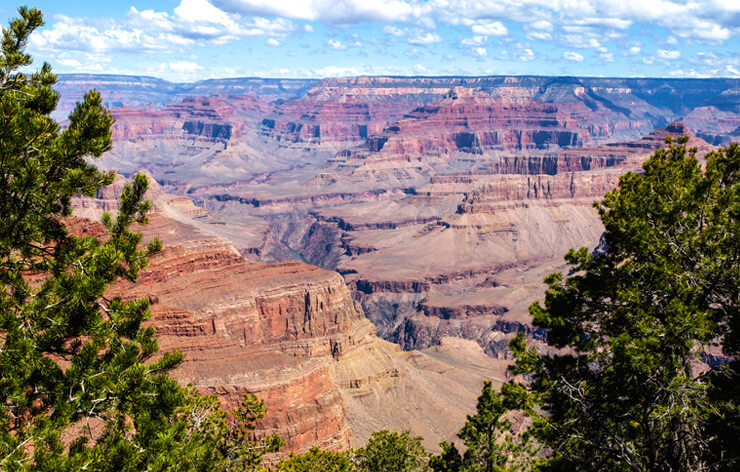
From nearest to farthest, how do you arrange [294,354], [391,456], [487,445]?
→ 1. [487,445]
2. [391,456]
3. [294,354]

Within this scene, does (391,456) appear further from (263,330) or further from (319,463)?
(263,330)

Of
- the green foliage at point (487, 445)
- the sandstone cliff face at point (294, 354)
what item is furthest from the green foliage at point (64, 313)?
the sandstone cliff face at point (294, 354)

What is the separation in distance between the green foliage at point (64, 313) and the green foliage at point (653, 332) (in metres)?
12.7

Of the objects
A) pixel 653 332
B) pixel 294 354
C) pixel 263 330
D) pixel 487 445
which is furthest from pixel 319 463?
pixel 263 330

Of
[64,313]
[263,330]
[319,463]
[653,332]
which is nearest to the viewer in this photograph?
[64,313]

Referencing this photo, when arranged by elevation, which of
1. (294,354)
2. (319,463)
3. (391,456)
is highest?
(319,463)

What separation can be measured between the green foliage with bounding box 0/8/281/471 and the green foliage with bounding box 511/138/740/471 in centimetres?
1275

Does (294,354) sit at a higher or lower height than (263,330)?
lower

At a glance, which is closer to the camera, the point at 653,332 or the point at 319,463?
the point at 653,332

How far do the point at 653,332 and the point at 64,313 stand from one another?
16810 millimetres

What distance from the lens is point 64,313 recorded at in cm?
1513

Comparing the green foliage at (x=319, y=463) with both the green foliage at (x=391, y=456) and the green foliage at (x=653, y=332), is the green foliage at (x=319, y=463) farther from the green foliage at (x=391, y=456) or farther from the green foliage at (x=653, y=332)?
the green foliage at (x=653, y=332)

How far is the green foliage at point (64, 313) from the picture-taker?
1370 centimetres

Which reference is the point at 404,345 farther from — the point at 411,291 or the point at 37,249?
the point at 37,249
